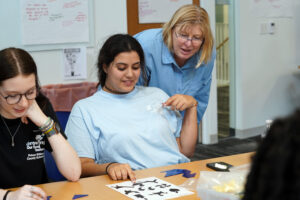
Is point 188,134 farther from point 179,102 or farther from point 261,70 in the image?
point 261,70

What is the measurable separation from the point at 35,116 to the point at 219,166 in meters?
0.72

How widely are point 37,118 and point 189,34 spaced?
2.80 feet

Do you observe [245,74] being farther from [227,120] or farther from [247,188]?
[247,188]

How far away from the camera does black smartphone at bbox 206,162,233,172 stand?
5.29 ft

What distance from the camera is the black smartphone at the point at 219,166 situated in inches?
63.5

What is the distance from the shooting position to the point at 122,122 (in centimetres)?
184

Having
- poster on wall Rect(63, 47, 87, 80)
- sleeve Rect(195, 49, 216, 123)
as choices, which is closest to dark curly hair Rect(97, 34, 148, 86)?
sleeve Rect(195, 49, 216, 123)

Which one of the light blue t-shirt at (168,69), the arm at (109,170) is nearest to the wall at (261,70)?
the light blue t-shirt at (168,69)

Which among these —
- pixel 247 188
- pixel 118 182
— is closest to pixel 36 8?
pixel 118 182

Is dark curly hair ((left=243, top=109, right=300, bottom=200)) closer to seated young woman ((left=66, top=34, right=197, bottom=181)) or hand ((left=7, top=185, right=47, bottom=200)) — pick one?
hand ((left=7, top=185, right=47, bottom=200))

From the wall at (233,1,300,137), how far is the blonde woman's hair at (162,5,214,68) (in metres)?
2.43

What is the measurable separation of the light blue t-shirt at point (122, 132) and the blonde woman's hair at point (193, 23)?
1.36ft

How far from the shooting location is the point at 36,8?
3.09 metres

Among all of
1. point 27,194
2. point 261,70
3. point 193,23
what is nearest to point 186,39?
point 193,23
